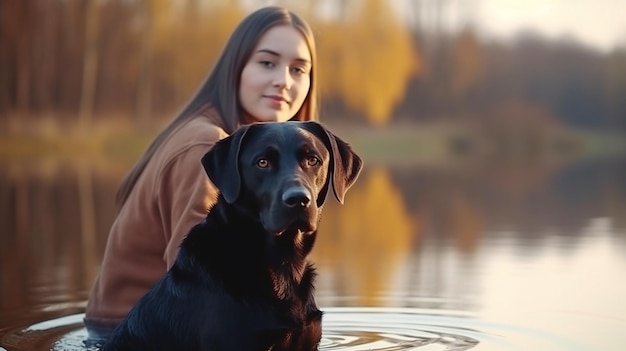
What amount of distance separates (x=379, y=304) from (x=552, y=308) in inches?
40.9

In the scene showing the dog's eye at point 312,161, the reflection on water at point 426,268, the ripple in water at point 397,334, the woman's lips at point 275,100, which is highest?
the woman's lips at point 275,100

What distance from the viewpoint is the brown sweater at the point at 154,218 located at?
4.64 m

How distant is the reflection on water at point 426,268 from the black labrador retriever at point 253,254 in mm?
1411

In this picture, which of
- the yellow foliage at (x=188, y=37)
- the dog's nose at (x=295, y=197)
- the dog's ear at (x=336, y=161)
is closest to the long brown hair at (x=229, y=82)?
the dog's ear at (x=336, y=161)

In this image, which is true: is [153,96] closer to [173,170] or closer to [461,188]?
[461,188]

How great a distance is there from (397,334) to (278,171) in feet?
7.01

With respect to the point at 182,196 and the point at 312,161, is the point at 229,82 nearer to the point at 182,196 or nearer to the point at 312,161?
the point at 182,196

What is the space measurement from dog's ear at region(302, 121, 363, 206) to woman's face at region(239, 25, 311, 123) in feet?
4.42

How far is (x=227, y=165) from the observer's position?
3.74 metres

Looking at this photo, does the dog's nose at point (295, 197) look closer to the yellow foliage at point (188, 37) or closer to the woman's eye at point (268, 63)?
the woman's eye at point (268, 63)

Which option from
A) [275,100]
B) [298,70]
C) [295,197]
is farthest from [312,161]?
[298,70]

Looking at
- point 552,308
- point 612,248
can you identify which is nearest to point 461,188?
point 612,248

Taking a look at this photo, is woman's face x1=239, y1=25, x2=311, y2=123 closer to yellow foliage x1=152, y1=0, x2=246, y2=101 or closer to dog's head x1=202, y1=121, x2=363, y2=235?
dog's head x1=202, y1=121, x2=363, y2=235

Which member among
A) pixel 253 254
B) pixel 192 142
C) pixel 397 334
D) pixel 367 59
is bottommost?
pixel 397 334
